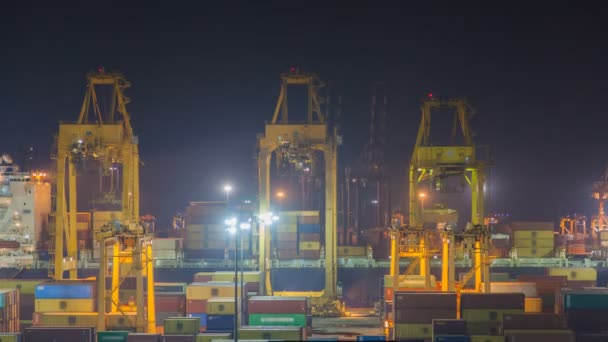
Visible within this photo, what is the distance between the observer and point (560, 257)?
6594cm

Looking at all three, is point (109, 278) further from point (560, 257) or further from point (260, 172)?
point (560, 257)

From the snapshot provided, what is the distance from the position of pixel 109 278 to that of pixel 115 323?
9.77 metres

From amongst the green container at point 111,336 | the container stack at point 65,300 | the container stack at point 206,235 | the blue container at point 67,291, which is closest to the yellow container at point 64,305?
the container stack at point 65,300

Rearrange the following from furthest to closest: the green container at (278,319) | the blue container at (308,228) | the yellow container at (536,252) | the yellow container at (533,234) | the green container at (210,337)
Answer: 1. the yellow container at (533,234)
2. the yellow container at (536,252)
3. the blue container at (308,228)
4. the green container at (278,319)
5. the green container at (210,337)

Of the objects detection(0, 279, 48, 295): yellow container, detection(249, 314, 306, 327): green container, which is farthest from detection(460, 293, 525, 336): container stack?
detection(0, 279, 48, 295): yellow container

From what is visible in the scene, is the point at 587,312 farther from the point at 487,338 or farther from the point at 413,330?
the point at 413,330

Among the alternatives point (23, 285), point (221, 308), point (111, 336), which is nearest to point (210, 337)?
point (221, 308)

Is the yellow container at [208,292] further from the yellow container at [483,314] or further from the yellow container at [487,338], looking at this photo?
the yellow container at [487,338]

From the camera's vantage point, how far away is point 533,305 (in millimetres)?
41750

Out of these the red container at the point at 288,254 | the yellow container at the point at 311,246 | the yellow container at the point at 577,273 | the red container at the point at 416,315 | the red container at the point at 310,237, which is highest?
the red container at the point at 310,237

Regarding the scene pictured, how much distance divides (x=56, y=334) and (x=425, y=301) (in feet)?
50.4

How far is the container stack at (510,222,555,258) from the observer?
220ft

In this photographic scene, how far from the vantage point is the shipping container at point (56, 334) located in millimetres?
34188

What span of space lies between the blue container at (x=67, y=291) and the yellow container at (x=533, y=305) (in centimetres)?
2061
